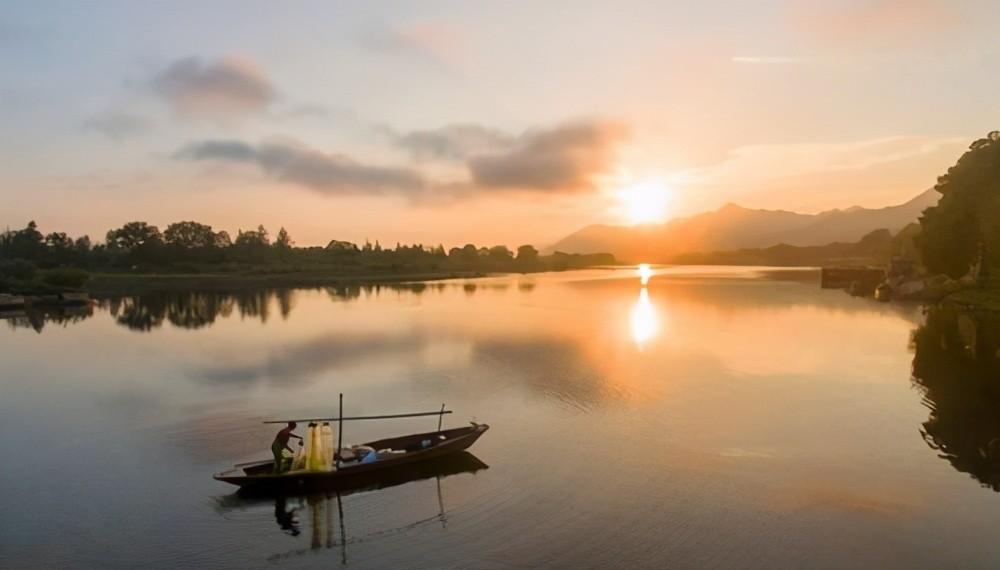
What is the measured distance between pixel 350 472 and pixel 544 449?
6379 mm

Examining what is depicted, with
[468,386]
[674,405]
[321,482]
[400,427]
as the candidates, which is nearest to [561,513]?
[321,482]

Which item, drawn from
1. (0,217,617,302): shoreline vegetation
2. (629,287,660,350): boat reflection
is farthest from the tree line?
(629,287,660,350): boat reflection

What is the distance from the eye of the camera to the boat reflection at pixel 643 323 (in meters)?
44.6

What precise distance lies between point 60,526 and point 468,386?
1716cm

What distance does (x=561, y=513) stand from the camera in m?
15.6

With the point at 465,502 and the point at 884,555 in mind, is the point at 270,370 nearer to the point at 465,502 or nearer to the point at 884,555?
Result: the point at 465,502

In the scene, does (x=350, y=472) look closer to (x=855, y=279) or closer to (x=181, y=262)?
(x=855, y=279)

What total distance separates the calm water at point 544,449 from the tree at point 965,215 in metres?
13.6

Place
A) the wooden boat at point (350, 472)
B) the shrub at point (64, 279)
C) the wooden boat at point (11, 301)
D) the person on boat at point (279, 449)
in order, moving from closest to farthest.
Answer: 1. the wooden boat at point (350, 472)
2. the person on boat at point (279, 449)
3. the wooden boat at point (11, 301)
4. the shrub at point (64, 279)

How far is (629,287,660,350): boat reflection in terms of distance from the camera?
4456cm

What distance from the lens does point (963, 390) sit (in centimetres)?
2692

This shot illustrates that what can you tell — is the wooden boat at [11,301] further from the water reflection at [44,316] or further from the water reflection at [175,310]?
the water reflection at [175,310]

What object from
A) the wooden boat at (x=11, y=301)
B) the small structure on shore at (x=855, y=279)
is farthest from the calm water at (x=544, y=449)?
the small structure on shore at (x=855, y=279)

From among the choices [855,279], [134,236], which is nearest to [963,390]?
[855,279]
